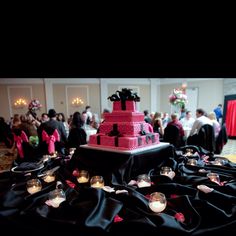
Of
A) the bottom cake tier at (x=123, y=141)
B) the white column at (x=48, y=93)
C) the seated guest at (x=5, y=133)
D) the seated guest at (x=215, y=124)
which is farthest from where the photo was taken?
the white column at (x=48, y=93)

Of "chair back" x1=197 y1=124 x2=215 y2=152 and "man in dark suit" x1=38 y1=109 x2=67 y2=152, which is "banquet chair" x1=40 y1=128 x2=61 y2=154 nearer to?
"man in dark suit" x1=38 y1=109 x2=67 y2=152

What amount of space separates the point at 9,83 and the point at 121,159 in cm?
902

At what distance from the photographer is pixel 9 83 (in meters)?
8.87

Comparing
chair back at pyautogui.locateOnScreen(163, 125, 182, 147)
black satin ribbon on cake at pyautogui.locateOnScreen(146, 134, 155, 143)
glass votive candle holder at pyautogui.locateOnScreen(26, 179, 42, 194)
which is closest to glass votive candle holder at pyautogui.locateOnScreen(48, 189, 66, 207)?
glass votive candle holder at pyautogui.locateOnScreen(26, 179, 42, 194)

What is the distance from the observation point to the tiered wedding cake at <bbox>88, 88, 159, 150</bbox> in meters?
2.02

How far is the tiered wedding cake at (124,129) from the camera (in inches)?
79.7

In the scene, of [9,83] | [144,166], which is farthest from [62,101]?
[144,166]

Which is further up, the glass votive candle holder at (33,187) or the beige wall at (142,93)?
the beige wall at (142,93)

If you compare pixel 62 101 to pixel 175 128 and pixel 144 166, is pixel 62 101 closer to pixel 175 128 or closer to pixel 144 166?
pixel 175 128

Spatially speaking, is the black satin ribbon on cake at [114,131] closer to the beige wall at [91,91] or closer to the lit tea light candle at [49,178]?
the lit tea light candle at [49,178]

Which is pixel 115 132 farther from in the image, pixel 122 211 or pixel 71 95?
pixel 71 95

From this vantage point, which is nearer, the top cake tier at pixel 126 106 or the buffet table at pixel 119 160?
the buffet table at pixel 119 160

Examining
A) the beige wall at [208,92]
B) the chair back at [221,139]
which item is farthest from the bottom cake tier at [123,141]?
the beige wall at [208,92]

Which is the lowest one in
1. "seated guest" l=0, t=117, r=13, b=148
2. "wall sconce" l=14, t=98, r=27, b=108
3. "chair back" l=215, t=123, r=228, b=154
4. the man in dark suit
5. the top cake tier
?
"seated guest" l=0, t=117, r=13, b=148
